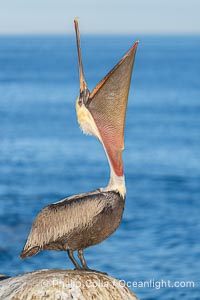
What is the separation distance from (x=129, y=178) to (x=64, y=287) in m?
25.6

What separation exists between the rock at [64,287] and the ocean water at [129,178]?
8.62m

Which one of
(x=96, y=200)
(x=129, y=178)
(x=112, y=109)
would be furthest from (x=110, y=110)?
(x=129, y=178)

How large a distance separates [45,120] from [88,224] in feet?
141

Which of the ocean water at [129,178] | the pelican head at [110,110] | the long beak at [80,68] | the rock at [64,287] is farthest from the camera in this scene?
the ocean water at [129,178]

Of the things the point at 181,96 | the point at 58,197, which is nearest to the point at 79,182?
the point at 58,197

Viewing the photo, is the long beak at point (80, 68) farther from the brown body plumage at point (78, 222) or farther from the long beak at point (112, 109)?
the brown body plumage at point (78, 222)

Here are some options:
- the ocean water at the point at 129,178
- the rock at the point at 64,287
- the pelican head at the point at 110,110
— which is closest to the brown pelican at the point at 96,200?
the pelican head at the point at 110,110

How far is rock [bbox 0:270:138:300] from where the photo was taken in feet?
28.5

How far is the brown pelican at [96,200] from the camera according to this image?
29.7 ft

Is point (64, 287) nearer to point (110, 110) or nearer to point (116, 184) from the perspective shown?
point (116, 184)

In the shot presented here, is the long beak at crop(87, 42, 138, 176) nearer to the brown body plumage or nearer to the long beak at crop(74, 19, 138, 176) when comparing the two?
the long beak at crop(74, 19, 138, 176)

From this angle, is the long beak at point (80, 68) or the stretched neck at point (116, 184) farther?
the long beak at point (80, 68)

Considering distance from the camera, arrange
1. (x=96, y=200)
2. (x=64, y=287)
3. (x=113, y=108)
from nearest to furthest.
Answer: (x=64, y=287), (x=96, y=200), (x=113, y=108)

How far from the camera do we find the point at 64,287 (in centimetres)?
876
